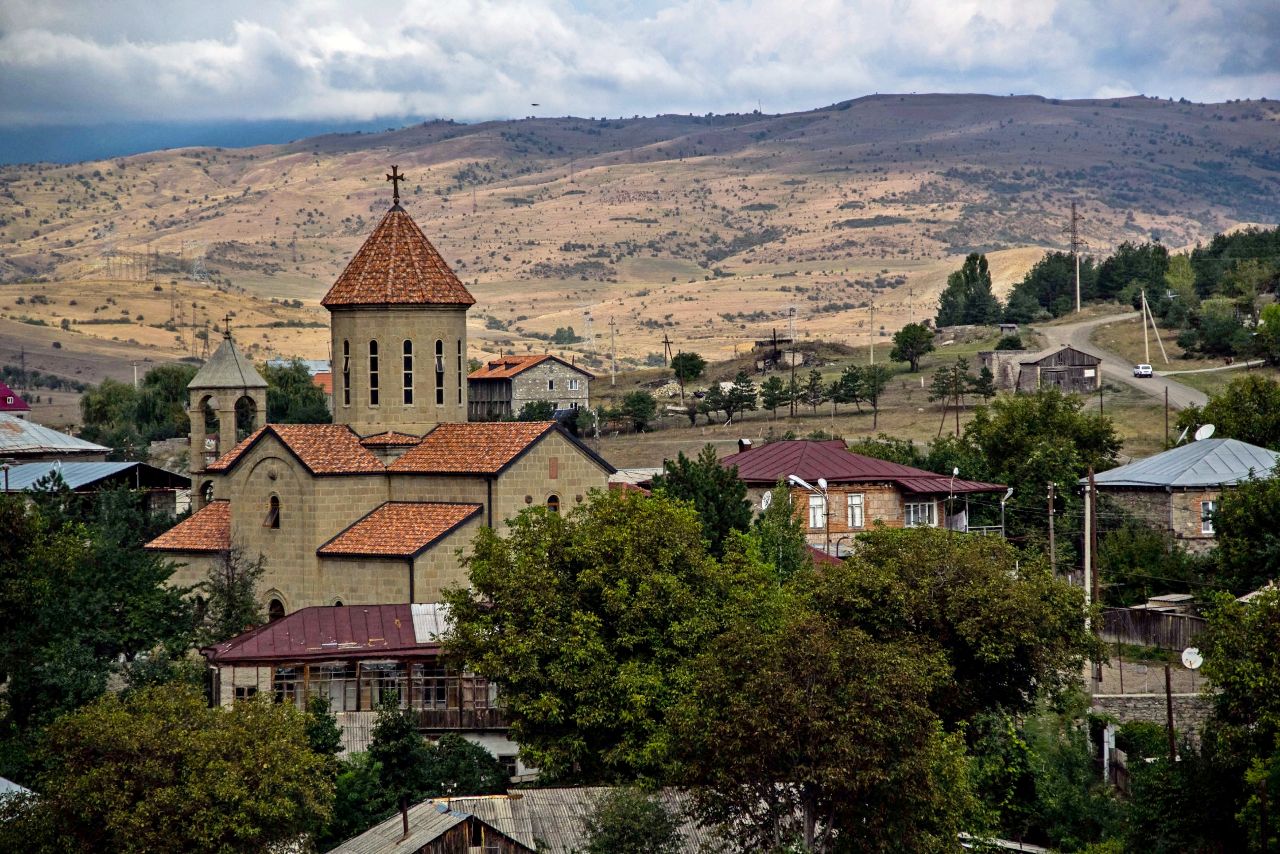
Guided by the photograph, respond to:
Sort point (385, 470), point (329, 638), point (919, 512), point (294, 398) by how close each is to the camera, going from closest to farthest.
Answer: point (329, 638), point (385, 470), point (919, 512), point (294, 398)

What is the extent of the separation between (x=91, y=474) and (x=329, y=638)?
2651 cm

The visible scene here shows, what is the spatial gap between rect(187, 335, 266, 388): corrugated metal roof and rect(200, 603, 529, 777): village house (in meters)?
13.0

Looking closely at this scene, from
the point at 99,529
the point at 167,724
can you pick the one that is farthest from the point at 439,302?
the point at 167,724

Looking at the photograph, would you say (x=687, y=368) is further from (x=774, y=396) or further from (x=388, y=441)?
(x=388, y=441)

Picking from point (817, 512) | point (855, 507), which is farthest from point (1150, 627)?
point (817, 512)

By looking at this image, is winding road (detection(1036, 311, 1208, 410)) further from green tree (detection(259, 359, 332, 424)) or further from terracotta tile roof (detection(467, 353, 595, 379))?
green tree (detection(259, 359, 332, 424))

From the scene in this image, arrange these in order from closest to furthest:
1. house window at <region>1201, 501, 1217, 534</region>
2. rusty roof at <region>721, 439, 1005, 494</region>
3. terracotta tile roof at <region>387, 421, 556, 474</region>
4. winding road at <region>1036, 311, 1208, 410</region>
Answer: terracotta tile roof at <region>387, 421, 556, 474</region> → house window at <region>1201, 501, 1217, 534</region> → rusty roof at <region>721, 439, 1005, 494</region> → winding road at <region>1036, 311, 1208, 410</region>

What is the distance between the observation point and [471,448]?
41.0 meters

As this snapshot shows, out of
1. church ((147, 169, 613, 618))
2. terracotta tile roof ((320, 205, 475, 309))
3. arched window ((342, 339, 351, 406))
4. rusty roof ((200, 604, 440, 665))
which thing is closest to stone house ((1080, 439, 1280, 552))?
church ((147, 169, 613, 618))

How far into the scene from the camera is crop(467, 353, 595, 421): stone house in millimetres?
91500

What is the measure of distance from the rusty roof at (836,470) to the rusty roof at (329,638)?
16.1m

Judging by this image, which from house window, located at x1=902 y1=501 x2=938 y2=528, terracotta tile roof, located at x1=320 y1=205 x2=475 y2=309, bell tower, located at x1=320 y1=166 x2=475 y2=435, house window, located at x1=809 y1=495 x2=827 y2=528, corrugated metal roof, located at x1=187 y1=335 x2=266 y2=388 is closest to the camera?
terracotta tile roof, located at x1=320 y1=205 x2=475 y2=309

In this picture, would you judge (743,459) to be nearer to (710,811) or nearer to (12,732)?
(12,732)

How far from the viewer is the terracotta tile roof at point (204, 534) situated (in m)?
42.2
